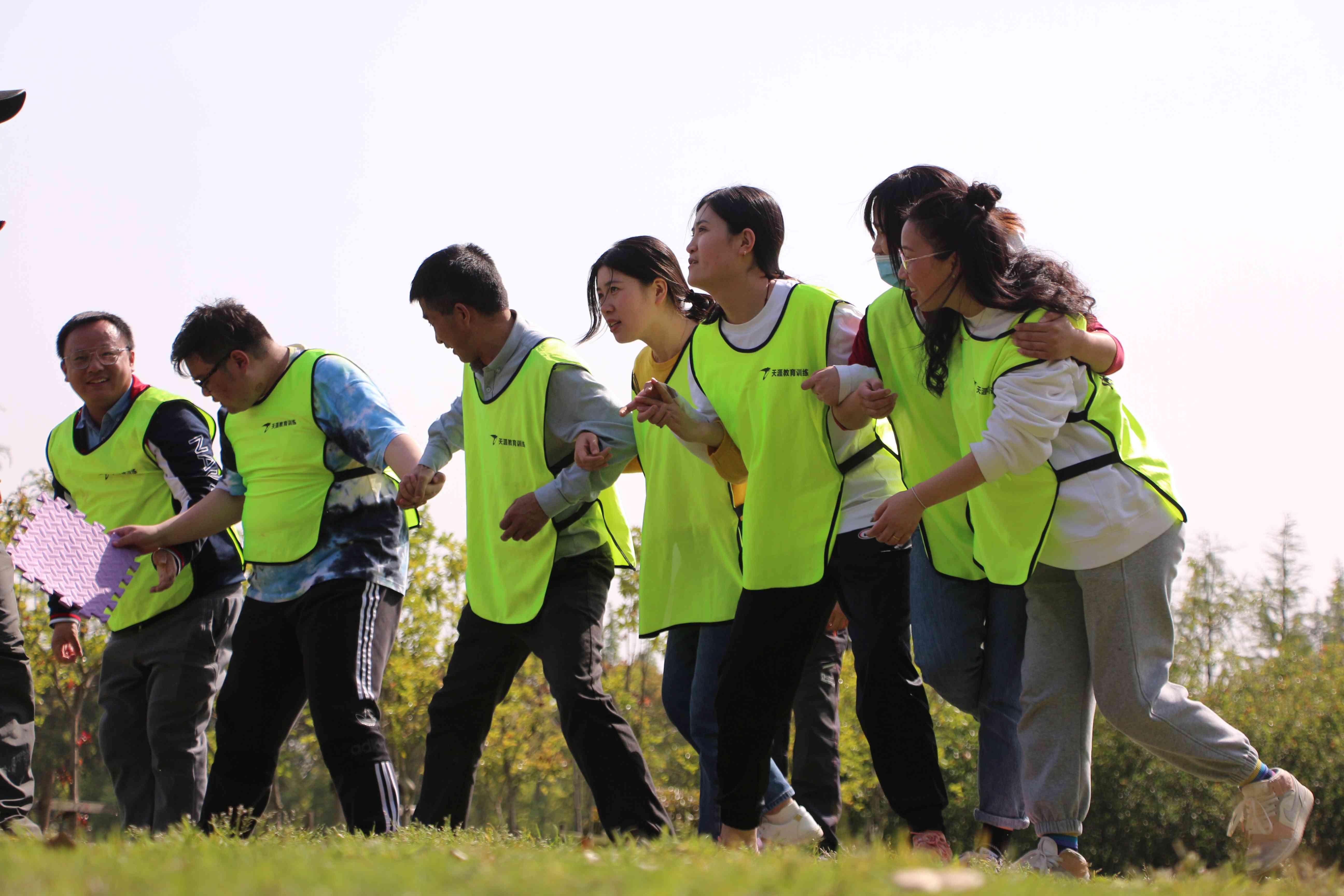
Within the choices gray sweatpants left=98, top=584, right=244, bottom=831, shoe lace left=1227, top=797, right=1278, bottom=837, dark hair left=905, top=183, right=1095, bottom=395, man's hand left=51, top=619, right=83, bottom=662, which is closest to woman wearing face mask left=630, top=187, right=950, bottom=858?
dark hair left=905, top=183, right=1095, bottom=395

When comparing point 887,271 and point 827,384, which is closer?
point 827,384

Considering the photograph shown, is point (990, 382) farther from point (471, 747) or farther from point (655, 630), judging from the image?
point (471, 747)

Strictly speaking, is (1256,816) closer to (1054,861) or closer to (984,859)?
(1054,861)

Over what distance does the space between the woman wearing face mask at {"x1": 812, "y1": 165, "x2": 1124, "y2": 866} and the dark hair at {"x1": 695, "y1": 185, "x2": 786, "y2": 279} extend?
1.82 feet

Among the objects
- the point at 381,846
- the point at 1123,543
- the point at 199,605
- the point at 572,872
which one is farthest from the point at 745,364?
the point at 199,605

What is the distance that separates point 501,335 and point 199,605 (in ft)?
7.49

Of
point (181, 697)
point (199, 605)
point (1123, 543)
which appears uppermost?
point (1123, 543)

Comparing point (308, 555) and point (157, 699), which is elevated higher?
point (308, 555)

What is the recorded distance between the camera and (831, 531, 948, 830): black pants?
14.7 ft

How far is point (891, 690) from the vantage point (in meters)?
4.52

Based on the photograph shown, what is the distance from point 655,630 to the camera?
5598 millimetres

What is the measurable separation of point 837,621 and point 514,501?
59.1 inches

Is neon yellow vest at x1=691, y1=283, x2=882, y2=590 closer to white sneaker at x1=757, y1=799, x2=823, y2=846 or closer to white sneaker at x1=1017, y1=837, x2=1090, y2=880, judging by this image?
white sneaker at x1=757, y1=799, x2=823, y2=846

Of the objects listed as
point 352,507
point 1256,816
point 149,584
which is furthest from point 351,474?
point 1256,816
